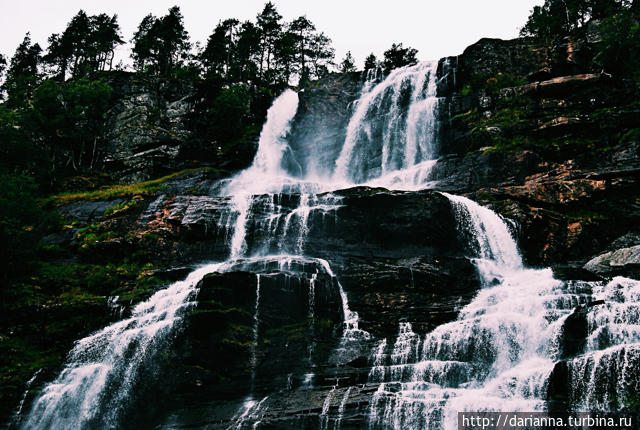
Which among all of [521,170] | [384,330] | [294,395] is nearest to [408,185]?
[521,170]

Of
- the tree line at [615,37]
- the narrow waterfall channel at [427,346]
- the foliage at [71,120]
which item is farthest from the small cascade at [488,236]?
the foliage at [71,120]

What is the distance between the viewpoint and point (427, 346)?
13.2m

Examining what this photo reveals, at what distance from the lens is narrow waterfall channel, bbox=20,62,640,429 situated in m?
10.6

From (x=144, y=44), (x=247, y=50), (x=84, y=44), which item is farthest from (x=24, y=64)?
(x=247, y=50)

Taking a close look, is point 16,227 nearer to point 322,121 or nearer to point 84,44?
point 322,121

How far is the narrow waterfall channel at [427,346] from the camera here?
34.8 ft

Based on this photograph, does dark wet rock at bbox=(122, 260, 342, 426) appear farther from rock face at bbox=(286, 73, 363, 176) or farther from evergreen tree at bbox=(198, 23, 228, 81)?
evergreen tree at bbox=(198, 23, 228, 81)

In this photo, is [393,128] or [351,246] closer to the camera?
[351,246]

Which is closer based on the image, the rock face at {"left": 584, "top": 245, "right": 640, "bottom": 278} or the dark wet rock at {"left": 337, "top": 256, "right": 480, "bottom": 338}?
the dark wet rock at {"left": 337, "top": 256, "right": 480, "bottom": 338}

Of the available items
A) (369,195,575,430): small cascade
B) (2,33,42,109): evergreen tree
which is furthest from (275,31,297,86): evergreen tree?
(369,195,575,430): small cascade

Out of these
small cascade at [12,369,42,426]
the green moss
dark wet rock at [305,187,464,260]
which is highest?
the green moss

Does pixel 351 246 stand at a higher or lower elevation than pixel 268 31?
lower

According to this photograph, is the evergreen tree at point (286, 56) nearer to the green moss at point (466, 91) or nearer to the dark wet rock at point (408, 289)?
the green moss at point (466, 91)

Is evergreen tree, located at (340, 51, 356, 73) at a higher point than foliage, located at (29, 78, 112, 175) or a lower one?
higher
